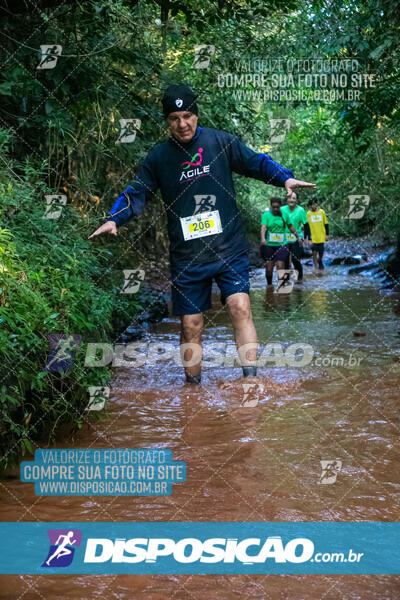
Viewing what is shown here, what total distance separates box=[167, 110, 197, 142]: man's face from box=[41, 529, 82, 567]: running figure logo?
3.05 metres

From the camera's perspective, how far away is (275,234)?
38.1 ft

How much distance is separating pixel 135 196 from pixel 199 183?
50 centimetres

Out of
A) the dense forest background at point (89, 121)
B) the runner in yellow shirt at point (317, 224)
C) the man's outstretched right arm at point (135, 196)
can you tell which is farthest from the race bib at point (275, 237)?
the man's outstretched right arm at point (135, 196)

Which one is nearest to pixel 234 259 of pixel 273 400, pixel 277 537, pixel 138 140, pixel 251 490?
pixel 273 400

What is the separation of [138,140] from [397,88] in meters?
4.18

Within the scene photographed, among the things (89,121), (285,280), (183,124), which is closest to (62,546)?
(183,124)

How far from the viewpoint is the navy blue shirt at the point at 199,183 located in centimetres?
490

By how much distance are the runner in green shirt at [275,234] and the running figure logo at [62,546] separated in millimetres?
9199

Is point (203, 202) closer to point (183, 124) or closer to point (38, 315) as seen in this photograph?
point (183, 124)

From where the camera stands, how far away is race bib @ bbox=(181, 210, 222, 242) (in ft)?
16.2

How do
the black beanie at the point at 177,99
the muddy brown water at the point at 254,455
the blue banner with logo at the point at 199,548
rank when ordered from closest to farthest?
the muddy brown water at the point at 254,455, the blue banner with logo at the point at 199,548, the black beanie at the point at 177,99

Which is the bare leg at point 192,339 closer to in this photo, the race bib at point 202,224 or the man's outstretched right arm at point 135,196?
the race bib at point 202,224

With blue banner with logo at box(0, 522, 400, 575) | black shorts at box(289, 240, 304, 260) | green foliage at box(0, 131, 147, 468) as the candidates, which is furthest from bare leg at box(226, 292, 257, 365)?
black shorts at box(289, 240, 304, 260)

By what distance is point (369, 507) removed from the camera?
2830mm
